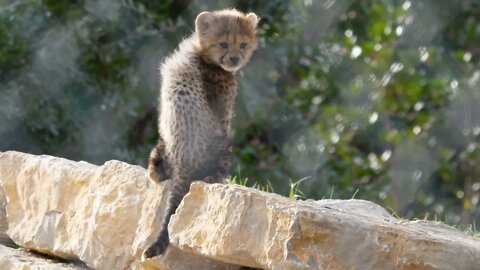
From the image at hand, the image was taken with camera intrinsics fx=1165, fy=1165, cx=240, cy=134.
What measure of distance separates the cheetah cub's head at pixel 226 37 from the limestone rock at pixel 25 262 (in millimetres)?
400

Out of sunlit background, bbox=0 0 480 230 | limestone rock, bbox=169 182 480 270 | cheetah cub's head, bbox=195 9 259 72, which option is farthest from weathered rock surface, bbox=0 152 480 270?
sunlit background, bbox=0 0 480 230

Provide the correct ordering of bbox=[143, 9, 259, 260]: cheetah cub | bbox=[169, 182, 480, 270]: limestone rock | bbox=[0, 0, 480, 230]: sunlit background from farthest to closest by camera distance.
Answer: bbox=[0, 0, 480, 230]: sunlit background → bbox=[143, 9, 259, 260]: cheetah cub → bbox=[169, 182, 480, 270]: limestone rock

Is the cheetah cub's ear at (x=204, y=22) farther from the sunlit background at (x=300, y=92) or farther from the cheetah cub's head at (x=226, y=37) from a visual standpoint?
the sunlit background at (x=300, y=92)

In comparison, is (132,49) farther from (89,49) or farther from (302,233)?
(302,233)

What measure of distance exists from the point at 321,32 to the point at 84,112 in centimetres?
69

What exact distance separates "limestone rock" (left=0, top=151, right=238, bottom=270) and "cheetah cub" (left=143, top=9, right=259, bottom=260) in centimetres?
4

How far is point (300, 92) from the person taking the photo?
3203 mm

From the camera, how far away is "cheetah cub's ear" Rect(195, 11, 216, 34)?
6.21 ft

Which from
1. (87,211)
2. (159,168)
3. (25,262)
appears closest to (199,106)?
(159,168)

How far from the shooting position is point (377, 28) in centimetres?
298

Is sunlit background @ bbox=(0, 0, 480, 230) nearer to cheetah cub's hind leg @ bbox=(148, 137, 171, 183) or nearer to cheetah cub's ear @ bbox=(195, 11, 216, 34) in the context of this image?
cheetah cub's ear @ bbox=(195, 11, 216, 34)

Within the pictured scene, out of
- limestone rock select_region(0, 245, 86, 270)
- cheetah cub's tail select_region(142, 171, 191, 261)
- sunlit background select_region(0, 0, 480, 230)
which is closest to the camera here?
cheetah cub's tail select_region(142, 171, 191, 261)

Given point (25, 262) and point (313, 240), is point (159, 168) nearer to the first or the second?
point (25, 262)

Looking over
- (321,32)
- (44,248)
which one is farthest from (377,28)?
(44,248)
